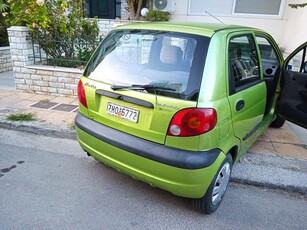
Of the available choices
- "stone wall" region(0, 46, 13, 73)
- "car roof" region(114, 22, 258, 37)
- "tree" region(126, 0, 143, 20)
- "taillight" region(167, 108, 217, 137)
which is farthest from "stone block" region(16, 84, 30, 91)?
"taillight" region(167, 108, 217, 137)

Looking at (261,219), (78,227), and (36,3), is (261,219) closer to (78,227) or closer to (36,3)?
(78,227)

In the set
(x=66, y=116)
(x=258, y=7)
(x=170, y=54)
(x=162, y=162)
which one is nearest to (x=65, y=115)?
(x=66, y=116)

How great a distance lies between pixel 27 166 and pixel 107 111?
4.57 feet

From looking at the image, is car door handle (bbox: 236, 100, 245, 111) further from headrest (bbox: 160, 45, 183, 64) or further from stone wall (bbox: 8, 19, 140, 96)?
stone wall (bbox: 8, 19, 140, 96)

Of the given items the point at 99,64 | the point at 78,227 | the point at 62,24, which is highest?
the point at 62,24

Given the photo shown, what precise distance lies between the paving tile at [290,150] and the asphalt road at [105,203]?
0.79 metres

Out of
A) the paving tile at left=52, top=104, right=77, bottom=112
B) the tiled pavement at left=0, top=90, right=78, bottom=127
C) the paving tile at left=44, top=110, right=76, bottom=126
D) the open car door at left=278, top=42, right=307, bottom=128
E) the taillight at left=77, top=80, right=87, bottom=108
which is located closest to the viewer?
the taillight at left=77, top=80, right=87, bottom=108

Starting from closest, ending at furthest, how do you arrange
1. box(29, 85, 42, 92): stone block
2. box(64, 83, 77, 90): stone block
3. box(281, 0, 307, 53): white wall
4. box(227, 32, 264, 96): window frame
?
box(227, 32, 264, 96): window frame < box(64, 83, 77, 90): stone block < box(29, 85, 42, 92): stone block < box(281, 0, 307, 53): white wall

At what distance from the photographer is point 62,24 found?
5.02m

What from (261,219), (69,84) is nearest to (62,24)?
(69,84)

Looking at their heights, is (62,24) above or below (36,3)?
below

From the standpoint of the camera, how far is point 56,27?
200 inches

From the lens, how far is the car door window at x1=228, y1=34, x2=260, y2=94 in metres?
2.24

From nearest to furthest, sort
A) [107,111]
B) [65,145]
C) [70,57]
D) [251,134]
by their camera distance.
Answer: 1. [107,111]
2. [251,134]
3. [65,145]
4. [70,57]
